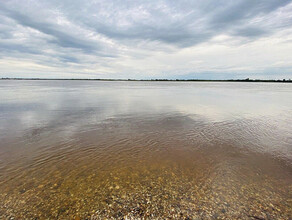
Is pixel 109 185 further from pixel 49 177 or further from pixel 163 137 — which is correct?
pixel 163 137

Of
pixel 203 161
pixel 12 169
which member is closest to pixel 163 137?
pixel 203 161

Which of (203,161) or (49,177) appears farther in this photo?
(203,161)

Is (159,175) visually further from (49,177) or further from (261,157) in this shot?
(261,157)

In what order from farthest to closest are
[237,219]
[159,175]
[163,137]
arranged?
[163,137]
[159,175]
[237,219]

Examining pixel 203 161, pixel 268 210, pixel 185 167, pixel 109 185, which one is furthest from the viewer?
pixel 203 161

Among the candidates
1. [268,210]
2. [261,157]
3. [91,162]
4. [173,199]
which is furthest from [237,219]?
[91,162]

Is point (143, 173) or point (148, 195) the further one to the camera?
point (143, 173)

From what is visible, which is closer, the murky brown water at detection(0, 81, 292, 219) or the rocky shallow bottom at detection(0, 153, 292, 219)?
the rocky shallow bottom at detection(0, 153, 292, 219)

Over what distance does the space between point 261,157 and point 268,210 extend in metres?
4.21

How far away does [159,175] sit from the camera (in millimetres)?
6844

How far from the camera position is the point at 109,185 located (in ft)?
20.2

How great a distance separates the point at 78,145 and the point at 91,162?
236 cm

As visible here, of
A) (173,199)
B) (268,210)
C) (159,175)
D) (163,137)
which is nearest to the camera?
(268,210)

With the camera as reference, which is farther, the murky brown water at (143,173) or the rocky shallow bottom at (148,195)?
the murky brown water at (143,173)
